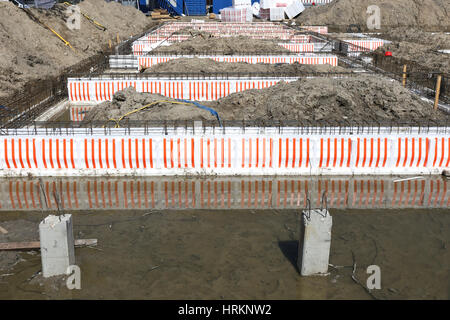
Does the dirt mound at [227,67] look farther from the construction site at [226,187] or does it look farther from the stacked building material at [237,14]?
the stacked building material at [237,14]

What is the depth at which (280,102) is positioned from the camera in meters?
19.3

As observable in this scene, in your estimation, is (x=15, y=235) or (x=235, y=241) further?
(x=15, y=235)

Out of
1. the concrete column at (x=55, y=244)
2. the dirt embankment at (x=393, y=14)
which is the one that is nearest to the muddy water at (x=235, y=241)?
the concrete column at (x=55, y=244)

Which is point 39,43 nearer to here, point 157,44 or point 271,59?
point 157,44

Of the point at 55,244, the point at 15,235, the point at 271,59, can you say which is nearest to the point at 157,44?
the point at 271,59

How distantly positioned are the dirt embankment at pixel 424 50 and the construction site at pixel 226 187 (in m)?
6.70

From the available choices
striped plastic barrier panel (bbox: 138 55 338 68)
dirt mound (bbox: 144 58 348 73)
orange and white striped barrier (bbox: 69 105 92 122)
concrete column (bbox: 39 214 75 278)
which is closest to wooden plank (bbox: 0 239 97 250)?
concrete column (bbox: 39 214 75 278)

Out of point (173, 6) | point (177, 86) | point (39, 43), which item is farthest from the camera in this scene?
point (173, 6)

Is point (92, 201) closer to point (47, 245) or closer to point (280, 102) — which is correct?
point (47, 245)

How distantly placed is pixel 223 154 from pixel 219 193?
6.04 feet

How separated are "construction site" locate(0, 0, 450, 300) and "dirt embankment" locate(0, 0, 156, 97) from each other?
963 millimetres

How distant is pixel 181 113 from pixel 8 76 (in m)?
15.8

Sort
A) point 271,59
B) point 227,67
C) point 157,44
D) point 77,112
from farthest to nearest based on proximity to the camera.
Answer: point 157,44 → point 271,59 → point 227,67 → point 77,112

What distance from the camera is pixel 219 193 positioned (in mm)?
14938
